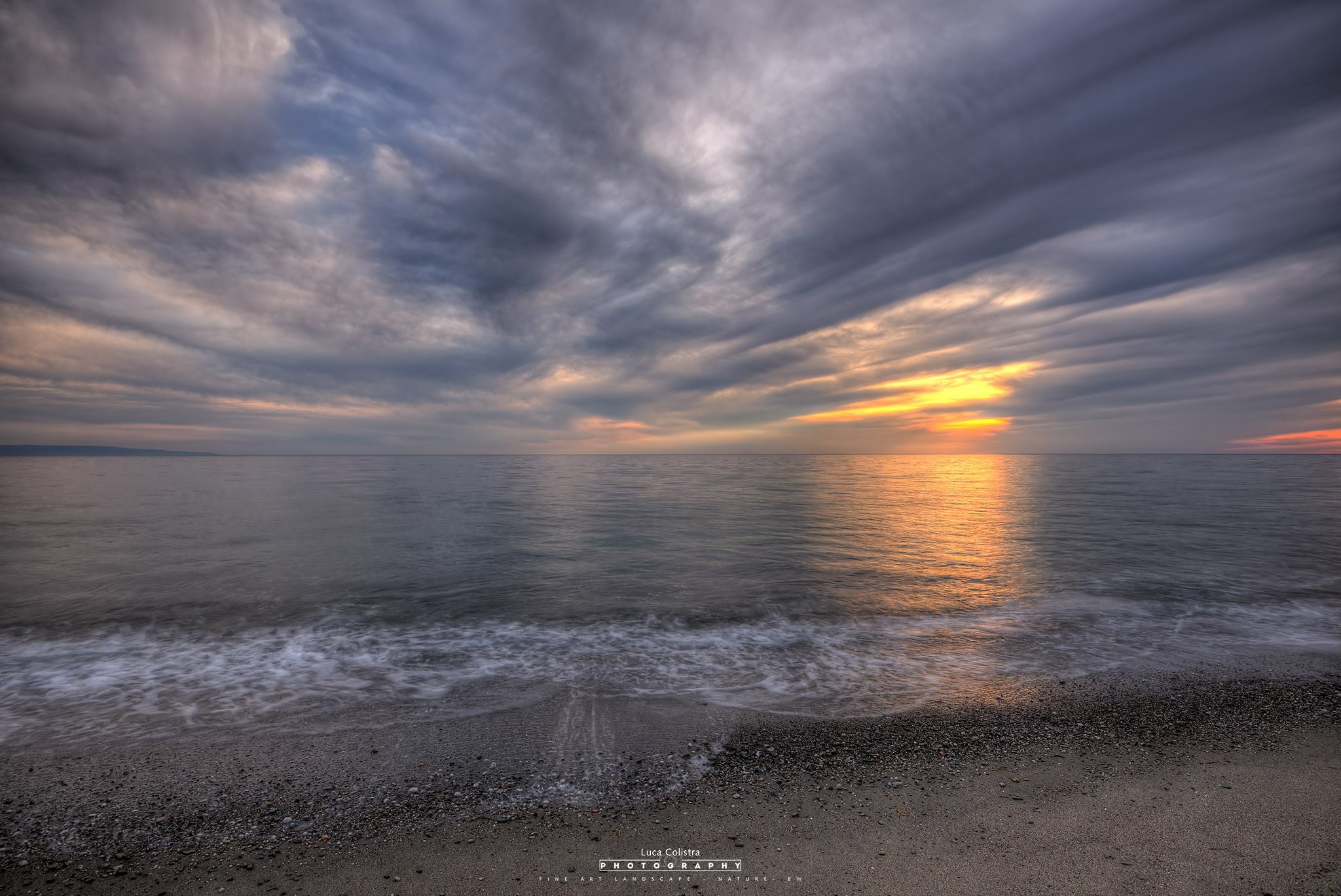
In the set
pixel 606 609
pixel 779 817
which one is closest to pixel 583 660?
pixel 606 609

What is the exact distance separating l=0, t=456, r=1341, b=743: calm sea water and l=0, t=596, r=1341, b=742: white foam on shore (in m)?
0.05

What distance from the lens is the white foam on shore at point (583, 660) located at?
7.49 metres

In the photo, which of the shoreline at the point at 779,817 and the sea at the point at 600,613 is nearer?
the shoreline at the point at 779,817

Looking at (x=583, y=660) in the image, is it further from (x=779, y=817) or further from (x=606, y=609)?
(x=779, y=817)

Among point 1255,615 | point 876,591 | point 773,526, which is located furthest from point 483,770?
point 773,526

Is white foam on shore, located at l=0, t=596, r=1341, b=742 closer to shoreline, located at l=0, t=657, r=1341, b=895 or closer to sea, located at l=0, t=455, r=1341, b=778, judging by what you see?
sea, located at l=0, t=455, r=1341, b=778

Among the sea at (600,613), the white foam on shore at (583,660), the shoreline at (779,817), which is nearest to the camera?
the shoreline at (779,817)

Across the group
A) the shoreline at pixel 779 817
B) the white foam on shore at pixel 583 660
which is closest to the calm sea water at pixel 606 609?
the white foam on shore at pixel 583 660

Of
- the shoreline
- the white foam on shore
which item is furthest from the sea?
the shoreline

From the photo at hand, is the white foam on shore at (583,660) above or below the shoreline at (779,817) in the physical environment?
below

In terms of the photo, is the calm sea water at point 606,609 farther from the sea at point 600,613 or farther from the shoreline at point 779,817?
the shoreline at point 779,817

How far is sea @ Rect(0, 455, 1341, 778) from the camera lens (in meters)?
7.70

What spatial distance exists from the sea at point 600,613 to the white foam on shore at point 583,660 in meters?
0.06

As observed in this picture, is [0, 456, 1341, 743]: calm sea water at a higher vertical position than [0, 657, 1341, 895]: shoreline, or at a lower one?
lower
